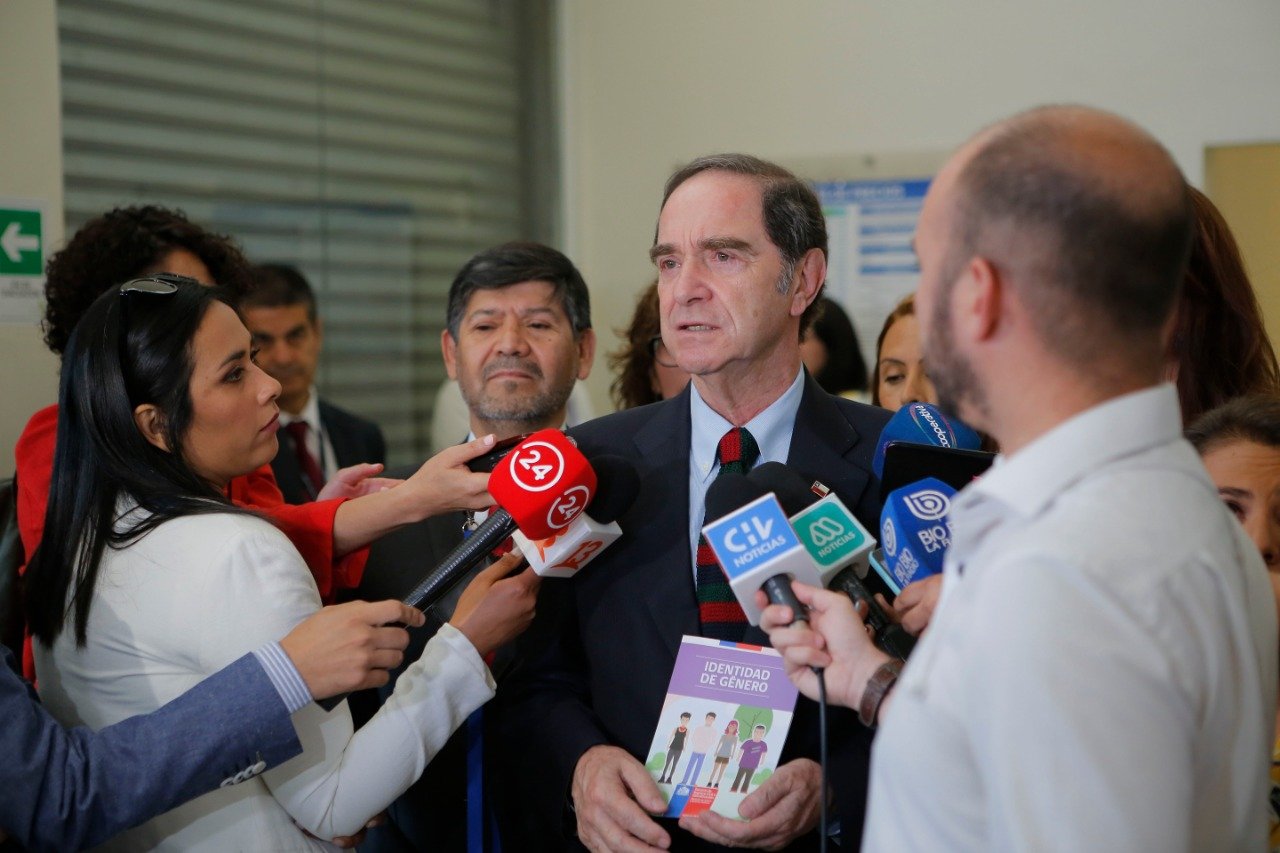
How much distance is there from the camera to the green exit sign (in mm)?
3215

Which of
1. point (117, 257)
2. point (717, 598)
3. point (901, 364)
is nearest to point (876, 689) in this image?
point (717, 598)

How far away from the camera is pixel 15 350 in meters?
3.22

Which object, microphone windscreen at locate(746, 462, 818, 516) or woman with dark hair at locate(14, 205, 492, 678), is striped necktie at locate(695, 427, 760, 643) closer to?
microphone windscreen at locate(746, 462, 818, 516)

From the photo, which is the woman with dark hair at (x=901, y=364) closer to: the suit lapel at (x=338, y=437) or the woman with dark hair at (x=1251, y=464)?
the woman with dark hair at (x=1251, y=464)

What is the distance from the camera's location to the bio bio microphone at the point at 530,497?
1685 millimetres

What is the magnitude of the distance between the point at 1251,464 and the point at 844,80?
11.6ft

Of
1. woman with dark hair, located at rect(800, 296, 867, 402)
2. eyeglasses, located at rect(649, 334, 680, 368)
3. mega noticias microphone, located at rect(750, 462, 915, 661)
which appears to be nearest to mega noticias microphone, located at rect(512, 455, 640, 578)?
mega noticias microphone, located at rect(750, 462, 915, 661)

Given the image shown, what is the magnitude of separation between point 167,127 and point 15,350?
1.18 m

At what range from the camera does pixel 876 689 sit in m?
1.36

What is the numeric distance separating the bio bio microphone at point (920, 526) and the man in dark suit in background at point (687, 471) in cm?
31

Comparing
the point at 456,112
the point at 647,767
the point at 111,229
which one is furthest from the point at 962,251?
the point at 456,112

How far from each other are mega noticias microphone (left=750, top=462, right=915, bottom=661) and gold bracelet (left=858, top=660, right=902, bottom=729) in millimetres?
142

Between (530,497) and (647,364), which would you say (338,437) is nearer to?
(647,364)

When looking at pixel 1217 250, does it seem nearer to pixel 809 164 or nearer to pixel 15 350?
pixel 15 350
